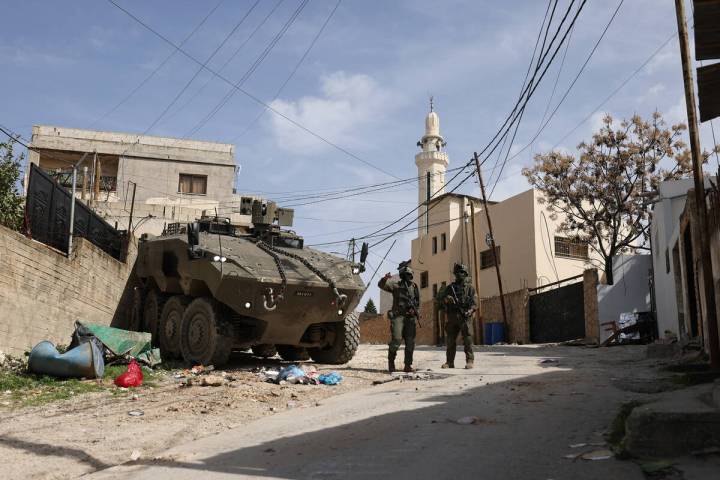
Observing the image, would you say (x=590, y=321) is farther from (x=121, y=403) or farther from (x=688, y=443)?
(x=688, y=443)

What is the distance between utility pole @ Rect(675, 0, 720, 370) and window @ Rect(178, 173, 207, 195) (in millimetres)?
22337

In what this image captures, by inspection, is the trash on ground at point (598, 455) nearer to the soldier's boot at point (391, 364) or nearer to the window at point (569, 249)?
the soldier's boot at point (391, 364)

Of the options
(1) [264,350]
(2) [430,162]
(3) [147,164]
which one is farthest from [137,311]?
(2) [430,162]

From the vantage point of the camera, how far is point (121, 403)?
7477 millimetres

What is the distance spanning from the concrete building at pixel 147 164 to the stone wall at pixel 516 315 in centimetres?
1110

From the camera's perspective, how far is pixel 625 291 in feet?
67.8

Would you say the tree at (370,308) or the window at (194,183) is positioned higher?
the window at (194,183)

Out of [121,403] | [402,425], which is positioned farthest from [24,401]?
[402,425]

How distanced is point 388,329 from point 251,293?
25583 mm

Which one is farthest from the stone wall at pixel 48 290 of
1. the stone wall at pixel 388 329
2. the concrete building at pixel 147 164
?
the stone wall at pixel 388 329

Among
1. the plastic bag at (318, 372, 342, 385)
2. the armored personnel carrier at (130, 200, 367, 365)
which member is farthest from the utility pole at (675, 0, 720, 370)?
the armored personnel carrier at (130, 200, 367, 365)

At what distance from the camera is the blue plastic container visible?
24.6m

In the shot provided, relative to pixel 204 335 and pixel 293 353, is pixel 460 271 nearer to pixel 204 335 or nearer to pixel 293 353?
pixel 293 353

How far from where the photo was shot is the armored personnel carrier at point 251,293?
9656mm
